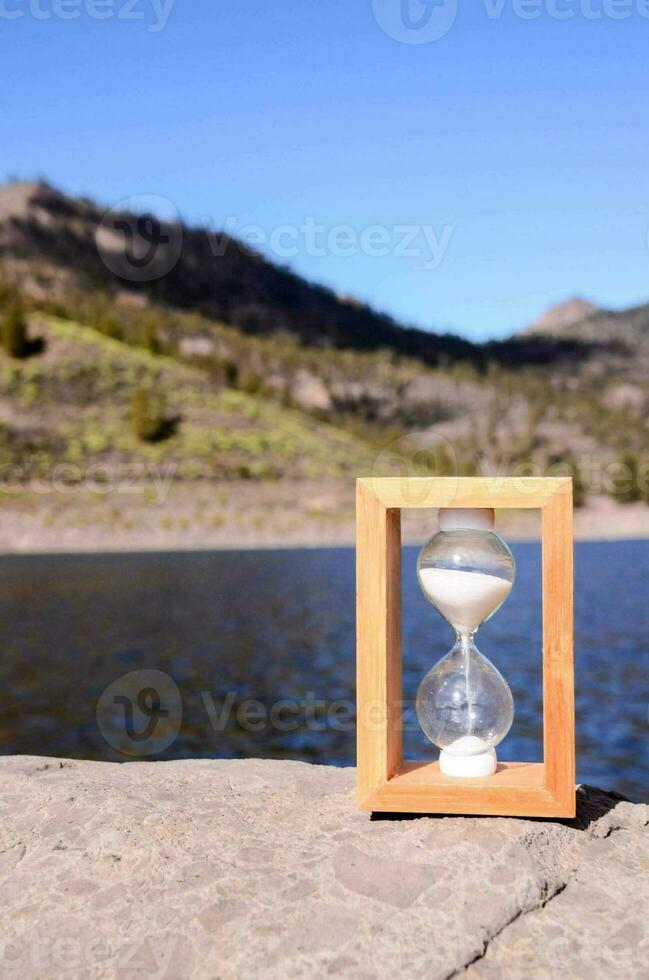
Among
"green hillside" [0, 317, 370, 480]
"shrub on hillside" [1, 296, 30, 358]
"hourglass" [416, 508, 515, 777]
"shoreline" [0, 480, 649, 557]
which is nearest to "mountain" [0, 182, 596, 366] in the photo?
"green hillside" [0, 317, 370, 480]

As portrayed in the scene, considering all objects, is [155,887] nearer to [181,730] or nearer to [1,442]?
[181,730]

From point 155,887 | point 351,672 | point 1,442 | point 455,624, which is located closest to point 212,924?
point 155,887

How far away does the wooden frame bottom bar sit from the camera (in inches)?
178

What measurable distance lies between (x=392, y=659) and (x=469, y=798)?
66 centimetres

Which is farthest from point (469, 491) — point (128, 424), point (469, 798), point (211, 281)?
point (211, 281)

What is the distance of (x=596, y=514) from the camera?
7588 centimetres

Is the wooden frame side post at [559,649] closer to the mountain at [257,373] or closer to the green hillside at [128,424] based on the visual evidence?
the green hillside at [128,424]

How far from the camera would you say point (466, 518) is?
183 inches

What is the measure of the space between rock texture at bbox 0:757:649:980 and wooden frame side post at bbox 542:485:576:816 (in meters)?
0.27

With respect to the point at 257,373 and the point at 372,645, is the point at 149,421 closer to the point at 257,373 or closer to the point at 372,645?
the point at 257,373

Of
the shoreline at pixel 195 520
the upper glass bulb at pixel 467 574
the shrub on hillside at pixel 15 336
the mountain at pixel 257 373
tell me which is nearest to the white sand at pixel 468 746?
the upper glass bulb at pixel 467 574

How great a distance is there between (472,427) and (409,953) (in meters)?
110

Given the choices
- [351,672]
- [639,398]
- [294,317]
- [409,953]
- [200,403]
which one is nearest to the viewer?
[409,953]

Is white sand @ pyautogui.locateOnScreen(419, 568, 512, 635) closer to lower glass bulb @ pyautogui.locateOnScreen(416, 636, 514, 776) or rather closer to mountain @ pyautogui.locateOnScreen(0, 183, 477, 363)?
lower glass bulb @ pyautogui.locateOnScreen(416, 636, 514, 776)
